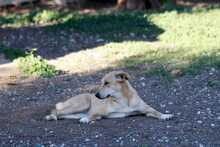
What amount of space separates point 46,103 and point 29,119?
2.86 ft

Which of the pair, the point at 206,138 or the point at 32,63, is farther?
the point at 32,63

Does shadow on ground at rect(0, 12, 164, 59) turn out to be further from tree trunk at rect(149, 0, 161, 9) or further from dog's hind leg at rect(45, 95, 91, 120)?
dog's hind leg at rect(45, 95, 91, 120)

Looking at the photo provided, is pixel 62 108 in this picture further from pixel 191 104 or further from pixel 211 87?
pixel 211 87

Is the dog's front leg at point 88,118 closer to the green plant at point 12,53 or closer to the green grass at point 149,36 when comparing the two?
the green grass at point 149,36

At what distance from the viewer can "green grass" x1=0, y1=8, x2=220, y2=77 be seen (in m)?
11.2

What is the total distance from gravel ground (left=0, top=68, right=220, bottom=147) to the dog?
0.31 ft

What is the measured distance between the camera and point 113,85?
7961 millimetres

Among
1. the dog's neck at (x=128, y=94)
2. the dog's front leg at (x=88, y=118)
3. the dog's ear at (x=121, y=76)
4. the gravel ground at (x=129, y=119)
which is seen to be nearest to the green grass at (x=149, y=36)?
the gravel ground at (x=129, y=119)

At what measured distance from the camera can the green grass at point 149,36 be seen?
11199mm

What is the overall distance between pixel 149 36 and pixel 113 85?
6.14m

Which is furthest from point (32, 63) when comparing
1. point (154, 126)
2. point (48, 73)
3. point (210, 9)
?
point (210, 9)

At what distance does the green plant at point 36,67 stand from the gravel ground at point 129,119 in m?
0.53

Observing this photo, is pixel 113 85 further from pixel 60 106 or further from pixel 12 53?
pixel 12 53

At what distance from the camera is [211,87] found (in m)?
9.34
